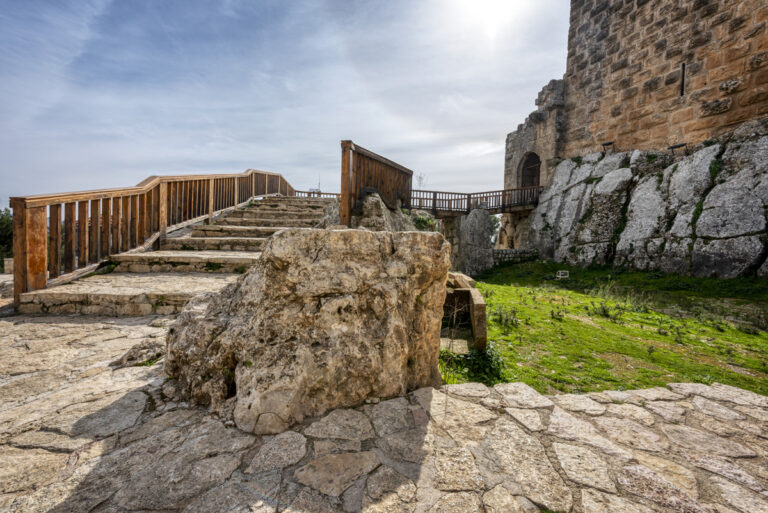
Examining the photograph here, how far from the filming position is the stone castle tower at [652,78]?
9.03 m

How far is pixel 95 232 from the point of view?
15.9 ft

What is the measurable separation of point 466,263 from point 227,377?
1266cm

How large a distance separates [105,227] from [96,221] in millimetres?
223

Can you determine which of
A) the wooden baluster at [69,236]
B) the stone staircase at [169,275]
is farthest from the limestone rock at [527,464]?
the wooden baluster at [69,236]

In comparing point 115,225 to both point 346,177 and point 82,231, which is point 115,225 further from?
point 346,177

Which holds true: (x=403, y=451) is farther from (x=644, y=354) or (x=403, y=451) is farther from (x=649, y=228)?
(x=649, y=228)

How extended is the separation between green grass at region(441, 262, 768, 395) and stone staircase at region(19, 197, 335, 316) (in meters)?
2.89

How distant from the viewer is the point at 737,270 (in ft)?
24.8

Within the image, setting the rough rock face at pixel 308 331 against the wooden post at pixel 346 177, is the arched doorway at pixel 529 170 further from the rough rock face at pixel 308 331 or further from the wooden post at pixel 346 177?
the rough rock face at pixel 308 331

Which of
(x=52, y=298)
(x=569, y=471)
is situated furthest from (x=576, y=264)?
(x=52, y=298)

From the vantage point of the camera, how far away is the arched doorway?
18391 mm

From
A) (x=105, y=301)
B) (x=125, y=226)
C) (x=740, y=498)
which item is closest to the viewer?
(x=740, y=498)

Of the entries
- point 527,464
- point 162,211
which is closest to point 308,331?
point 527,464

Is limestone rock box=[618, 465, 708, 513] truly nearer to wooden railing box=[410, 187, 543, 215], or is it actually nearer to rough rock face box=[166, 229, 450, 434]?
rough rock face box=[166, 229, 450, 434]
